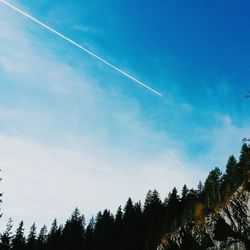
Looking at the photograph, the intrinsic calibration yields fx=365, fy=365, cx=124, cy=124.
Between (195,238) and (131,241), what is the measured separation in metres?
39.3

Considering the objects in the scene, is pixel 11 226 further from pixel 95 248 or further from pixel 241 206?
pixel 241 206

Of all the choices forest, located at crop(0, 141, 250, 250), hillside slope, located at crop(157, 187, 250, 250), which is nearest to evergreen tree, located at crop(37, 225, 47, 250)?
forest, located at crop(0, 141, 250, 250)

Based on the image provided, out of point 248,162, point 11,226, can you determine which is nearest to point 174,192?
point 11,226

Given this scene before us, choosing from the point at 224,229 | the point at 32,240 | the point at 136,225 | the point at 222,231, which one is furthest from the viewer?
the point at 32,240

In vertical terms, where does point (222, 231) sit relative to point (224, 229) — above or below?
below

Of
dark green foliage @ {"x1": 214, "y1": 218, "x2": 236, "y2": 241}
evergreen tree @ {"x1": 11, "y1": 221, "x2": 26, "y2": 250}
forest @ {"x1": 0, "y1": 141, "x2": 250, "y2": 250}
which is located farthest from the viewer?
evergreen tree @ {"x1": 11, "y1": 221, "x2": 26, "y2": 250}

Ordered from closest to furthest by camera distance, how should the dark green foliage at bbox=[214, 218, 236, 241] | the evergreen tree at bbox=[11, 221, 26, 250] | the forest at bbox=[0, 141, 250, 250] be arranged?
1. the dark green foliage at bbox=[214, 218, 236, 241]
2. the forest at bbox=[0, 141, 250, 250]
3. the evergreen tree at bbox=[11, 221, 26, 250]

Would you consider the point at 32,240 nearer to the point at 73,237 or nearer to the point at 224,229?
the point at 73,237

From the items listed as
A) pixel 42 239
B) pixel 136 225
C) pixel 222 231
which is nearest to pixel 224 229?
pixel 222 231

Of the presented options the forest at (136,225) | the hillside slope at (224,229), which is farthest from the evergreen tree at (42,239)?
the hillside slope at (224,229)

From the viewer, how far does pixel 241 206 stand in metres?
50.0

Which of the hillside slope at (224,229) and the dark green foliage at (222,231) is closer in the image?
the hillside slope at (224,229)

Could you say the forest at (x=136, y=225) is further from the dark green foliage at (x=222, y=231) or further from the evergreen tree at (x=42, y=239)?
the dark green foliage at (x=222, y=231)

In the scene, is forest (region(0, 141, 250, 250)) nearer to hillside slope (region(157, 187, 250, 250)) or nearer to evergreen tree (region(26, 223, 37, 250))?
evergreen tree (region(26, 223, 37, 250))
